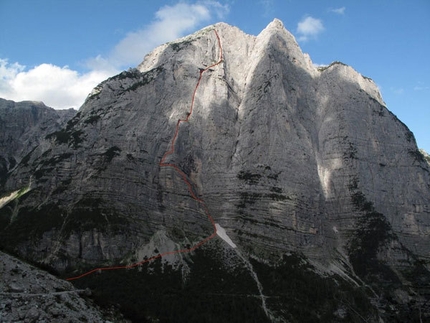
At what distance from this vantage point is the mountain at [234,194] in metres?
112

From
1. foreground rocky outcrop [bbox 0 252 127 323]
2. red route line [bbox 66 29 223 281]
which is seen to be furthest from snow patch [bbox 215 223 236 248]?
foreground rocky outcrop [bbox 0 252 127 323]

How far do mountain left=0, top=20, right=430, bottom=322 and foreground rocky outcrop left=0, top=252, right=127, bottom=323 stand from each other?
5608cm

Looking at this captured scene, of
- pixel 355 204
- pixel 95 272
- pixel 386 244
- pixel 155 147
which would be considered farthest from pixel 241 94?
pixel 95 272

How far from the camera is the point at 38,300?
33969 mm

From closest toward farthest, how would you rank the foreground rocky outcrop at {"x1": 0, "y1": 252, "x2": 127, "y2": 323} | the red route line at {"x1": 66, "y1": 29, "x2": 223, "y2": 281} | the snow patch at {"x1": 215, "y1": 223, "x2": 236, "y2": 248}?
the foreground rocky outcrop at {"x1": 0, "y1": 252, "x2": 127, "y2": 323}, the red route line at {"x1": 66, "y1": 29, "x2": 223, "y2": 281}, the snow patch at {"x1": 215, "y1": 223, "x2": 236, "y2": 248}

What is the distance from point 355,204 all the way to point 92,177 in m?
87.9

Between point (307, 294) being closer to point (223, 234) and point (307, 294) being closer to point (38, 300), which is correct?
point (223, 234)

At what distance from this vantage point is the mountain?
367 ft

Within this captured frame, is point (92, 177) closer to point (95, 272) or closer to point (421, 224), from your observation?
point (95, 272)

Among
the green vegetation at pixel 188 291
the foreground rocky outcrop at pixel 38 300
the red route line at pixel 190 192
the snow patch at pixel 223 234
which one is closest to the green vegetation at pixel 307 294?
the green vegetation at pixel 188 291

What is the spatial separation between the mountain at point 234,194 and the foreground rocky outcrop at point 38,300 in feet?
184

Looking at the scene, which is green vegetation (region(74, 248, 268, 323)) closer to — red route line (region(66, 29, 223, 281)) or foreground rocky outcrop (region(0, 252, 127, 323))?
red route line (region(66, 29, 223, 281))

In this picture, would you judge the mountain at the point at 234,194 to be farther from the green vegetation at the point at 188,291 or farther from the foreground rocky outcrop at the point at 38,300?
the foreground rocky outcrop at the point at 38,300

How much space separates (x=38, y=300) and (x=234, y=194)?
107968mm
